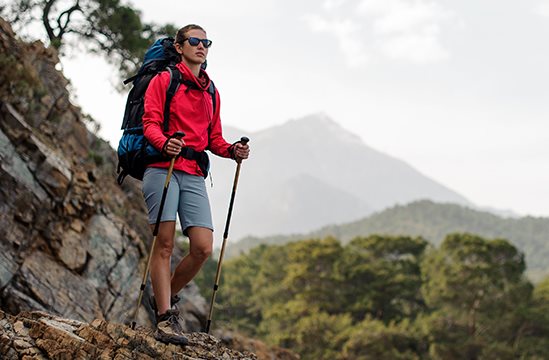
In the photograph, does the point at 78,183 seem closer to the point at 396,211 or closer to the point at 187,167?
the point at 187,167

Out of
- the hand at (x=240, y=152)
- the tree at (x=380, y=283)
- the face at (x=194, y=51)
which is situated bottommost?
the hand at (x=240, y=152)

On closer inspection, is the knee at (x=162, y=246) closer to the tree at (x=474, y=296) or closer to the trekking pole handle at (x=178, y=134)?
the trekking pole handle at (x=178, y=134)

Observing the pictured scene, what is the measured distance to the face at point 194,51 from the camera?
5.38 metres

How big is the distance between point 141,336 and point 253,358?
3.73ft

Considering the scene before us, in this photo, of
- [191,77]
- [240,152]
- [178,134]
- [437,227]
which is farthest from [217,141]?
[437,227]

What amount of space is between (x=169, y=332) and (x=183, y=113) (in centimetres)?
186

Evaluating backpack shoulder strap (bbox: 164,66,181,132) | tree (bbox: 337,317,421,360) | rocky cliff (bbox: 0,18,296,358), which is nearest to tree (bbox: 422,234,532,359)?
tree (bbox: 337,317,421,360)

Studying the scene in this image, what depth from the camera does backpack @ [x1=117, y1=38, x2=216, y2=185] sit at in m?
5.27

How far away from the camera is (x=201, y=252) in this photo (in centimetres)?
534

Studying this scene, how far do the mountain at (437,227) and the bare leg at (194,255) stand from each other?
15798 cm

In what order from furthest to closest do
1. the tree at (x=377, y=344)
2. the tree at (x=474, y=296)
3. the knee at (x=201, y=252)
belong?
the tree at (x=474, y=296) < the tree at (x=377, y=344) < the knee at (x=201, y=252)

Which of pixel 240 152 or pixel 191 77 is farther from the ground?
pixel 191 77

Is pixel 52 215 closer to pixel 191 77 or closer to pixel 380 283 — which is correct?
pixel 191 77

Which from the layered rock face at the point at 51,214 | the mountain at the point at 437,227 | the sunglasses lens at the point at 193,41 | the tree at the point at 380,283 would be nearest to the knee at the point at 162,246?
the sunglasses lens at the point at 193,41
